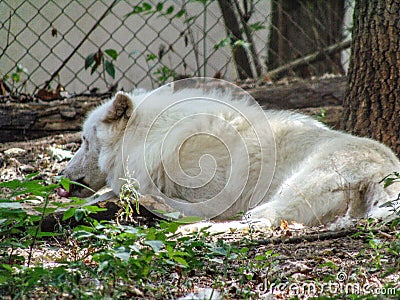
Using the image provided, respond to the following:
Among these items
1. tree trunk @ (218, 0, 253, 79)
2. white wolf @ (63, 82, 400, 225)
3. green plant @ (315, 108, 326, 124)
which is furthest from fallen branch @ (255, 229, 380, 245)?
tree trunk @ (218, 0, 253, 79)

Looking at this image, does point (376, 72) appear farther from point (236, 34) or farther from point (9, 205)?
point (236, 34)

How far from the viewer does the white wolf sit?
3852mm

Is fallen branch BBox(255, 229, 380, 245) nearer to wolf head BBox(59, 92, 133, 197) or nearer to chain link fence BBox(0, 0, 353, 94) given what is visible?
wolf head BBox(59, 92, 133, 197)

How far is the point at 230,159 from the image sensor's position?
4.34m

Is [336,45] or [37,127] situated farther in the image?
[336,45]

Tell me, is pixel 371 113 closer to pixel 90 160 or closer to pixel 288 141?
pixel 288 141

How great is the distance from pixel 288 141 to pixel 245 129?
30cm

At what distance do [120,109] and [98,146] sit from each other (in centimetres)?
37

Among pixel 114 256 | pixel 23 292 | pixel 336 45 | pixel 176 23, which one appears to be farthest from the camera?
pixel 176 23

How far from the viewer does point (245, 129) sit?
14.6ft

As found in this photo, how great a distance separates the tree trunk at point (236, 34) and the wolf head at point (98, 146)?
358 cm

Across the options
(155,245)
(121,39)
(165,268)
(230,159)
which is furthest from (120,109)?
(121,39)

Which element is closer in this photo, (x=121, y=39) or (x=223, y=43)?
(x=223, y=43)

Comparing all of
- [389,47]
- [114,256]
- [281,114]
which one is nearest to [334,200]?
[281,114]
